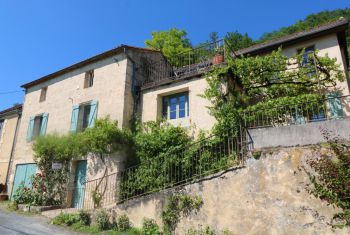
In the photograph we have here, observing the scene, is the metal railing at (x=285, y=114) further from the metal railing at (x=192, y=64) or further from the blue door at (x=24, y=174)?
the blue door at (x=24, y=174)

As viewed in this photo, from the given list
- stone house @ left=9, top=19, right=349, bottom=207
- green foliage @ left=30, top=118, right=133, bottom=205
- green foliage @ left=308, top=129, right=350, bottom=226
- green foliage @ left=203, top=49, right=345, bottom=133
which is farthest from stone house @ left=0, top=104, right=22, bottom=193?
green foliage @ left=308, top=129, right=350, bottom=226

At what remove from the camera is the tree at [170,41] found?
26.8 meters

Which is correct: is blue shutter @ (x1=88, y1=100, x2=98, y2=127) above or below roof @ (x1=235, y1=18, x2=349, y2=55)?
below

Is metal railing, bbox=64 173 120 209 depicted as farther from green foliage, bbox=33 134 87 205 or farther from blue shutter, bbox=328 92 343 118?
blue shutter, bbox=328 92 343 118

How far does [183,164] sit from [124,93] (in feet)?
15.4

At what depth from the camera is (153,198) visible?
8.69 m

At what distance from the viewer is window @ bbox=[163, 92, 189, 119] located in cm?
1204

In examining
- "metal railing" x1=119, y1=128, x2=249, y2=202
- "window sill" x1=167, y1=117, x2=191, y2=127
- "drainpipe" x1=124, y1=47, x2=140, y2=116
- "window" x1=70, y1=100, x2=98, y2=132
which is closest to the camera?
"metal railing" x1=119, y1=128, x2=249, y2=202

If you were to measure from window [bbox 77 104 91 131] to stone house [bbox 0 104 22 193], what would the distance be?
21.6 feet

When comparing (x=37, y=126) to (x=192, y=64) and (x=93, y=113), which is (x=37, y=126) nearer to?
(x=93, y=113)

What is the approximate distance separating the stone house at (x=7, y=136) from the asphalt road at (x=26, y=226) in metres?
7.86

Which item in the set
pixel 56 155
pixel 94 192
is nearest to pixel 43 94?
pixel 56 155

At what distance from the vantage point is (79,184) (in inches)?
504

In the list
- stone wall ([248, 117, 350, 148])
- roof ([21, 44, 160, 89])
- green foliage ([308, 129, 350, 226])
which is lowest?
green foliage ([308, 129, 350, 226])
